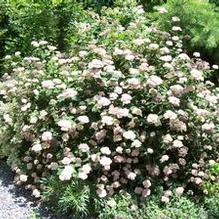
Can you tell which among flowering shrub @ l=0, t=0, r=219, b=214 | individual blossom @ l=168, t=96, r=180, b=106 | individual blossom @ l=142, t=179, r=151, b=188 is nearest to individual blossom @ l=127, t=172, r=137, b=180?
flowering shrub @ l=0, t=0, r=219, b=214

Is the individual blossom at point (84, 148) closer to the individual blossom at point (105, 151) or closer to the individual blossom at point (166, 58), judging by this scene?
the individual blossom at point (105, 151)

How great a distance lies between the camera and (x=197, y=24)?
23.3 ft

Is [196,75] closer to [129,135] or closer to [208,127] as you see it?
[208,127]

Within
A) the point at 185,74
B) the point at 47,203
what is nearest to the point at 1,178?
the point at 47,203

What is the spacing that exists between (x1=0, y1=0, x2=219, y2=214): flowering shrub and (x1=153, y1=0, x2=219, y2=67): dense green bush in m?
1.26

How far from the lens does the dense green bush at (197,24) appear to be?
6.98 m

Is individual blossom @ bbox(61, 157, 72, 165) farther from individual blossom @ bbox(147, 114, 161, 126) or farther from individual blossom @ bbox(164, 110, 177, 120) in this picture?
individual blossom @ bbox(164, 110, 177, 120)

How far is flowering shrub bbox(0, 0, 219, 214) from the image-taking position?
501 cm

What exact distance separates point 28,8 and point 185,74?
2.42m

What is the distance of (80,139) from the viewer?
5188mm

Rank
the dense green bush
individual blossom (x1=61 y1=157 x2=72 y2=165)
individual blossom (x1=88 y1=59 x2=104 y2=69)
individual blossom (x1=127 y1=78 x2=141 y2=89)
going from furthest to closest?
the dense green bush → individual blossom (x1=88 y1=59 x2=104 y2=69) → individual blossom (x1=127 y1=78 x2=141 y2=89) → individual blossom (x1=61 y1=157 x2=72 y2=165)

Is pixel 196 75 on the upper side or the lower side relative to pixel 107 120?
upper

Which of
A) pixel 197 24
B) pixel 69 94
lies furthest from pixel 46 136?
pixel 197 24

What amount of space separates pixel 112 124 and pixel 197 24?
8.48ft
